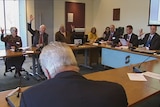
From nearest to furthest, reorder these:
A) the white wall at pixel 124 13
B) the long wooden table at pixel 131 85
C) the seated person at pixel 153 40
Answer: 1. the long wooden table at pixel 131 85
2. the seated person at pixel 153 40
3. the white wall at pixel 124 13

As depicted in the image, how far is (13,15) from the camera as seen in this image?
7184 millimetres

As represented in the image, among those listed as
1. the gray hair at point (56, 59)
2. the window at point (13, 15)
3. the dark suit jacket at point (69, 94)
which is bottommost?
the dark suit jacket at point (69, 94)

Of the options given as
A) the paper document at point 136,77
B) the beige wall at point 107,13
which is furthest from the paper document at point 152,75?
the beige wall at point 107,13

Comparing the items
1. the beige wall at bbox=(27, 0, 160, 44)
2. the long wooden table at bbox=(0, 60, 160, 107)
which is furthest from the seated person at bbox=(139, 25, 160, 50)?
the long wooden table at bbox=(0, 60, 160, 107)

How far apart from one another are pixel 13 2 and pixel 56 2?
5.32 ft

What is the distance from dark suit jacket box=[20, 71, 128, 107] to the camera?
2.91 ft

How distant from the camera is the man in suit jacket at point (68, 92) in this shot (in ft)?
2.92

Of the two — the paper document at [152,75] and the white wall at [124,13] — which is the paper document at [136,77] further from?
the white wall at [124,13]

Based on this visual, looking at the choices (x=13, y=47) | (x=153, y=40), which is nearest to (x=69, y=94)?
(x=13, y=47)

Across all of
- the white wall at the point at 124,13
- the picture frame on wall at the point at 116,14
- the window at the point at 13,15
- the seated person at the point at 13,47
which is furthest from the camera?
the picture frame on wall at the point at 116,14

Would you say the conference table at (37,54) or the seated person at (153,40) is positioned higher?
the seated person at (153,40)

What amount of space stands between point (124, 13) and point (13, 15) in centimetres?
425

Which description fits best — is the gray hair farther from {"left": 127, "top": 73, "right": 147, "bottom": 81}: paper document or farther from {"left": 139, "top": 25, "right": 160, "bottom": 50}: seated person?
{"left": 139, "top": 25, "right": 160, "bottom": 50}: seated person

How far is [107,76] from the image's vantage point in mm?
2371
